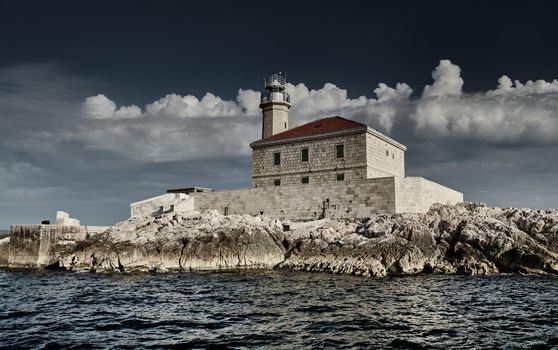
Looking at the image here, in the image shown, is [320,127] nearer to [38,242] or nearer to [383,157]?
[383,157]

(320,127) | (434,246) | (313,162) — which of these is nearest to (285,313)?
(434,246)

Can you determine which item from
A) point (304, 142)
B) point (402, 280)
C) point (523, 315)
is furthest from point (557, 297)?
point (304, 142)

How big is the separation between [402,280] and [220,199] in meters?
18.8

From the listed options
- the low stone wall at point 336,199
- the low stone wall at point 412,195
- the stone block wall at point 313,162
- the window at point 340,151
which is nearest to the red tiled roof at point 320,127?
the stone block wall at point 313,162

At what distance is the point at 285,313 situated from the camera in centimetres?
1334

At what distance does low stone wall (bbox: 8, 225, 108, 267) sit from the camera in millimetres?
30844

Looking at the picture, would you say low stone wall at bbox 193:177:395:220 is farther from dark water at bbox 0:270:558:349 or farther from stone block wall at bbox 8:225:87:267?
stone block wall at bbox 8:225:87:267

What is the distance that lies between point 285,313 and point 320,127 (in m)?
25.0

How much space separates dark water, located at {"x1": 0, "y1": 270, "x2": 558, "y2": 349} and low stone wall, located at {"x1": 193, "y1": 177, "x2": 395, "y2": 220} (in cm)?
945

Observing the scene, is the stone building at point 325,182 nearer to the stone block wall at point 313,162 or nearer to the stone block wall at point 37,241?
the stone block wall at point 313,162

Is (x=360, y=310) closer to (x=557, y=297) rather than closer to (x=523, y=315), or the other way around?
(x=523, y=315)

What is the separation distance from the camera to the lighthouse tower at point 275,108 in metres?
43.7

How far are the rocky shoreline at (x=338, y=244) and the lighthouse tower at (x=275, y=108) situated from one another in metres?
14.7

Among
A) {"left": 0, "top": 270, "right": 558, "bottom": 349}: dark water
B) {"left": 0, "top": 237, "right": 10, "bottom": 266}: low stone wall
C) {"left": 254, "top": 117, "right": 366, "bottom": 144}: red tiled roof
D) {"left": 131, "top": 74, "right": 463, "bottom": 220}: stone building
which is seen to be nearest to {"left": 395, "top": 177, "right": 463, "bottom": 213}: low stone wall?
{"left": 131, "top": 74, "right": 463, "bottom": 220}: stone building
